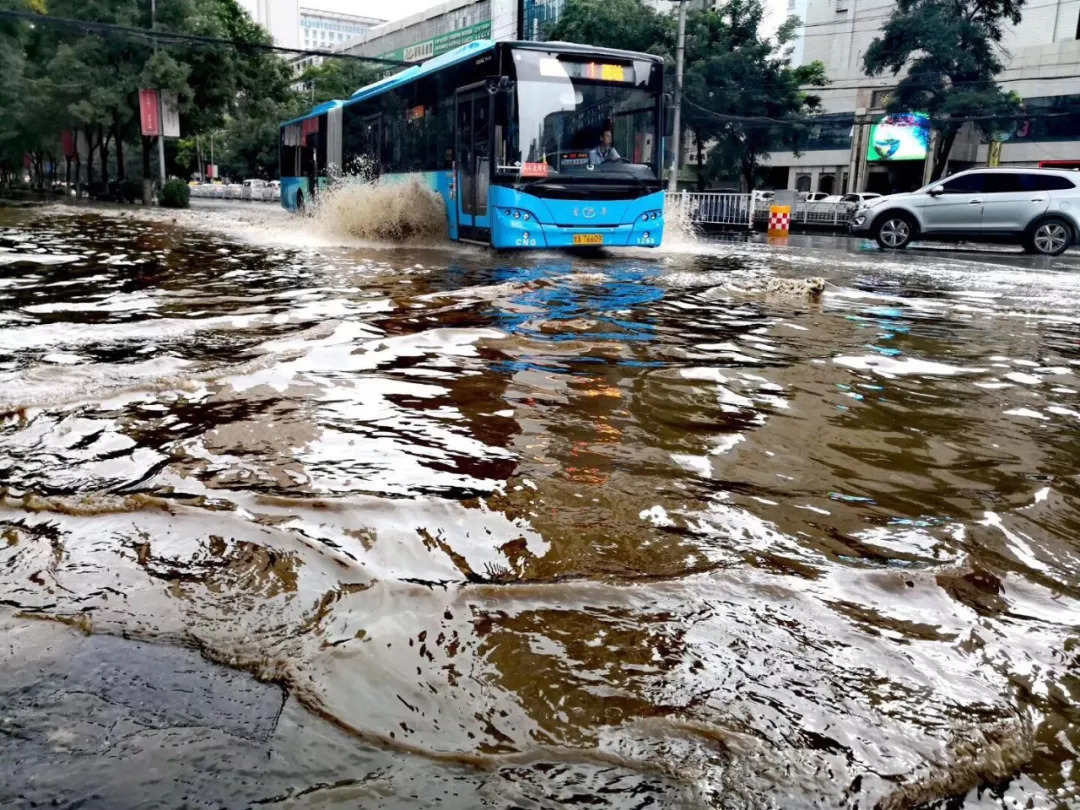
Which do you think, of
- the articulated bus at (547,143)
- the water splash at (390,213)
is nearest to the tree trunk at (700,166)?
the water splash at (390,213)

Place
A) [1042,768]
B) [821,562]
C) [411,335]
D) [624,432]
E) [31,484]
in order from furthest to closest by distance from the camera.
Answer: [411,335] → [624,432] → [31,484] → [821,562] → [1042,768]

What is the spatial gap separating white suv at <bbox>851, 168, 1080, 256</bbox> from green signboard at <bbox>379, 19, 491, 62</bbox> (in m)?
54.4

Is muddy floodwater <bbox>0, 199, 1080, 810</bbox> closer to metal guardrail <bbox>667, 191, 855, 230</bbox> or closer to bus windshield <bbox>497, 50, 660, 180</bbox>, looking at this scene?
bus windshield <bbox>497, 50, 660, 180</bbox>

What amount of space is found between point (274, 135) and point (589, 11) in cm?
3614

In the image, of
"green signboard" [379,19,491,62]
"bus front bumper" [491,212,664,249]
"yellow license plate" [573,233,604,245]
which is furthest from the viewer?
"green signboard" [379,19,491,62]

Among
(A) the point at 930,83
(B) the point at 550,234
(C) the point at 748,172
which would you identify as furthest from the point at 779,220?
(B) the point at 550,234

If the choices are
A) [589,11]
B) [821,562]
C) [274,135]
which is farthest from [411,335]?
[274,135]

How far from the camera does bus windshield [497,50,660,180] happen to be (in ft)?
39.0

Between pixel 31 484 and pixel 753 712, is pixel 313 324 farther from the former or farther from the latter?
pixel 753 712

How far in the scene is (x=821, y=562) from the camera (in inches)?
99.9

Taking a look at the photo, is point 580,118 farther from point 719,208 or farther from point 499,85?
point 719,208

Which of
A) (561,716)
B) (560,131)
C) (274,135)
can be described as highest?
(274,135)

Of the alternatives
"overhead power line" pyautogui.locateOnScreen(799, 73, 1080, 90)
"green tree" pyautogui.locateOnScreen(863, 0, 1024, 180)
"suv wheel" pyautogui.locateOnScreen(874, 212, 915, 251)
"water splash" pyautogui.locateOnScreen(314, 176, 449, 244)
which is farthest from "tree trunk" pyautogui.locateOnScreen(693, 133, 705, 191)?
"water splash" pyautogui.locateOnScreen(314, 176, 449, 244)

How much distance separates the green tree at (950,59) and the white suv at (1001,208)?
509 inches
